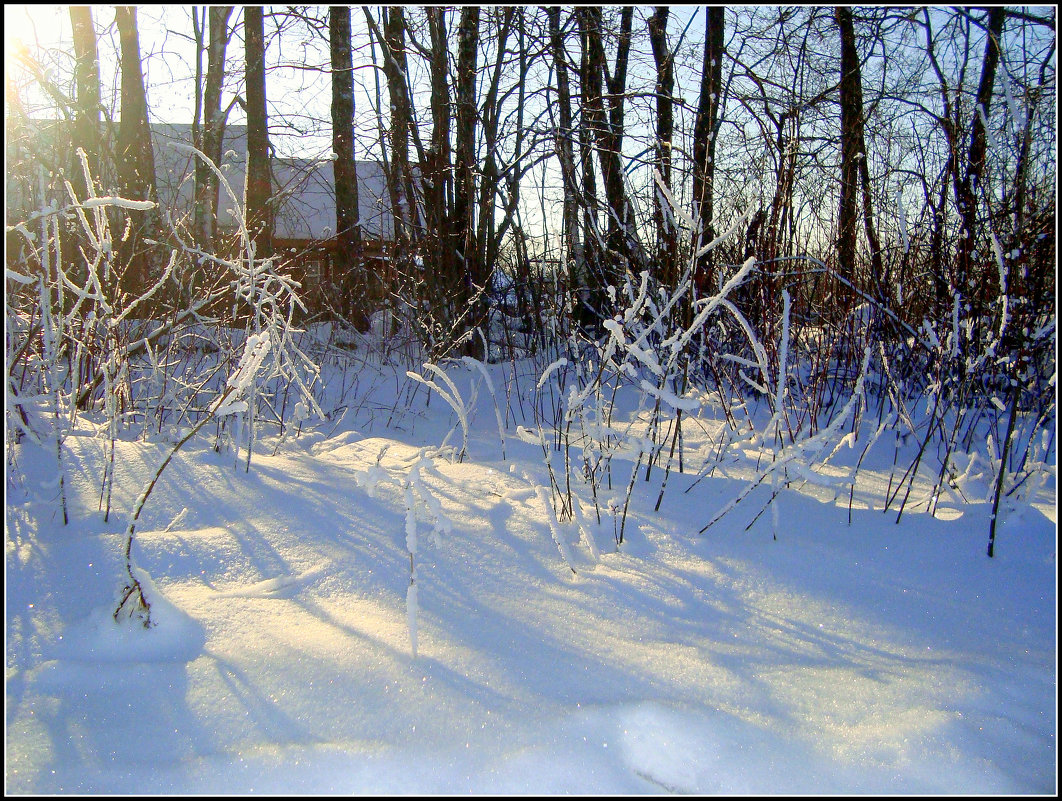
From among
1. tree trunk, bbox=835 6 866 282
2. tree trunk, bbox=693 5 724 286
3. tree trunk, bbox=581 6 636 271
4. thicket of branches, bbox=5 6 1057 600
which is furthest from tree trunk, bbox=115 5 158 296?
tree trunk, bbox=835 6 866 282

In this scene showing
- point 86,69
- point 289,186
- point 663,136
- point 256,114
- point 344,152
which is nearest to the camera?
point 663,136

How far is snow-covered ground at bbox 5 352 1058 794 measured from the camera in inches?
33.5

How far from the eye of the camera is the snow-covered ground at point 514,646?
33.5 inches

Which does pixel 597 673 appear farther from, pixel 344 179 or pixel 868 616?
pixel 344 179

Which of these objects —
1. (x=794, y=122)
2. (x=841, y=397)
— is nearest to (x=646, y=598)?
(x=794, y=122)

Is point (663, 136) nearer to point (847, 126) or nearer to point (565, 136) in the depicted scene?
point (847, 126)

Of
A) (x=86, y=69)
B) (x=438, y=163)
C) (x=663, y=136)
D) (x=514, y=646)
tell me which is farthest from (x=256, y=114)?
(x=514, y=646)

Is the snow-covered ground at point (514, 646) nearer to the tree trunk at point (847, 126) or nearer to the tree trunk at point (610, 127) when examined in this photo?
the tree trunk at point (847, 126)

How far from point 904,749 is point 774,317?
197 cm

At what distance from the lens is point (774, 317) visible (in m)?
2.63

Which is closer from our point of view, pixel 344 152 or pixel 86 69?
pixel 86 69

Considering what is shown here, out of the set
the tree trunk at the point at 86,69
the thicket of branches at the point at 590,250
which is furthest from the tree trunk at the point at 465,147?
the tree trunk at the point at 86,69

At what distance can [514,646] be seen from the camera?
1120 mm

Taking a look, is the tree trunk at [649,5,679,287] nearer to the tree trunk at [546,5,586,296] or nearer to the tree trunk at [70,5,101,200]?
the tree trunk at [546,5,586,296]
